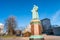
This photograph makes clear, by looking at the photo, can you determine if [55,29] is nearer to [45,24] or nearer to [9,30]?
[45,24]

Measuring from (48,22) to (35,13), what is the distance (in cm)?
6112

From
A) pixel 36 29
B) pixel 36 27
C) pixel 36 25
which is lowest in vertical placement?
pixel 36 29

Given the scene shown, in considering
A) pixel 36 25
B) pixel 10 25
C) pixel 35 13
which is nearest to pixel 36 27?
pixel 36 25

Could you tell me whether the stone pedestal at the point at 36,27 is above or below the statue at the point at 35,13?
below

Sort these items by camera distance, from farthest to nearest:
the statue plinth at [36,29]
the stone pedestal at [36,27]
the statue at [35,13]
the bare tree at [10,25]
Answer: the bare tree at [10,25]
the statue at [35,13]
the stone pedestal at [36,27]
the statue plinth at [36,29]

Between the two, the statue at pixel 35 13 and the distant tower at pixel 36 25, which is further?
the statue at pixel 35 13

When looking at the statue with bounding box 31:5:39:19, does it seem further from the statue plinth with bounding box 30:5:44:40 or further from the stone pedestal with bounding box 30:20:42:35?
the stone pedestal with bounding box 30:20:42:35

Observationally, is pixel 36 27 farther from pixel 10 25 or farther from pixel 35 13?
pixel 10 25

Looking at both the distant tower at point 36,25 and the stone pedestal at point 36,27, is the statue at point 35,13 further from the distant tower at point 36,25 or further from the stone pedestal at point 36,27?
the stone pedestal at point 36,27

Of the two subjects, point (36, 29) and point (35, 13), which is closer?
point (36, 29)

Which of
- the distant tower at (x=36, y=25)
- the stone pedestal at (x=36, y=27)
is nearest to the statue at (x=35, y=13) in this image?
the distant tower at (x=36, y=25)

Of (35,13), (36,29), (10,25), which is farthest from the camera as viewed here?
(10,25)

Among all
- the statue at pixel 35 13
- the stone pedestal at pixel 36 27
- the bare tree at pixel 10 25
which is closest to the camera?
the stone pedestal at pixel 36 27

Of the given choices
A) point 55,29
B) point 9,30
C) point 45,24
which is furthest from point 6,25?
point 45,24
